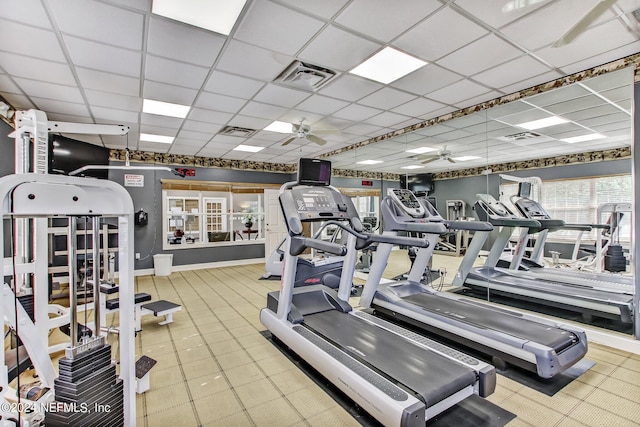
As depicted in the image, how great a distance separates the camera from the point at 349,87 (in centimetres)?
364

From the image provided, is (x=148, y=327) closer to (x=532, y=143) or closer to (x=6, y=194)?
(x=6, y=194)

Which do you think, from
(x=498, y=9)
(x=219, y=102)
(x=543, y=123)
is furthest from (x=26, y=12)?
(x=543, y=123)

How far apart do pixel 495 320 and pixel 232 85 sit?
374 cm

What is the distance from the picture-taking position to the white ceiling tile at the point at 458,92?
364 centimetres

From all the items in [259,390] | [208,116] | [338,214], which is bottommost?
[259,390]

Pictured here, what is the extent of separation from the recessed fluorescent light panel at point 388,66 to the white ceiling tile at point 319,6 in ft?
2.45

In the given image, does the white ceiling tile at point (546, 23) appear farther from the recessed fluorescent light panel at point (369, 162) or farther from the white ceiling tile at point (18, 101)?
the white ceiling tile at point (18, 101)

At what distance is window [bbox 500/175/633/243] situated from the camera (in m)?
3.72

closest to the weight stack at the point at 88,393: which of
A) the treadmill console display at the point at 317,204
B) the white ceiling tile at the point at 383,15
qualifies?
the treadmill console display at the point at 317,204

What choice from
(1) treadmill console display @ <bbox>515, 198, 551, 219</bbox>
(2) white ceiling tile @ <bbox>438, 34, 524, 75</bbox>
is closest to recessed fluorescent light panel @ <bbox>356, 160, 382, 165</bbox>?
(1) treadmill console display @ <bbox>515, 198, 551, 219</bbox>

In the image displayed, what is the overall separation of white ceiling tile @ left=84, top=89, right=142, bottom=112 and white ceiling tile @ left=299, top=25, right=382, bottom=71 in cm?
244

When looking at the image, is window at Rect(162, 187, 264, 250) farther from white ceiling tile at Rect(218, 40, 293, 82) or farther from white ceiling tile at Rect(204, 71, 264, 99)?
white ceiling tile at Rect(218, 40, 293, 82)

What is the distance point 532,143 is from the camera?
5.07 m

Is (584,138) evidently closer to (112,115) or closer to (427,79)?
(427,79)
